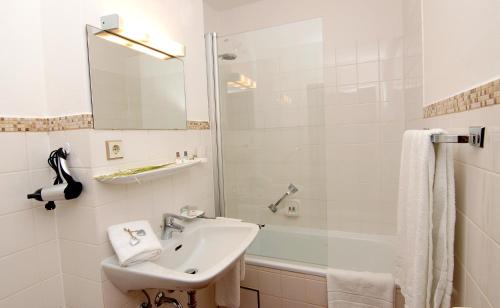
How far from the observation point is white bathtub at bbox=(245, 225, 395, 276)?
5.69ft

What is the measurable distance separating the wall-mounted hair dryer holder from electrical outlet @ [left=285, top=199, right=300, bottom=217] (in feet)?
5.20

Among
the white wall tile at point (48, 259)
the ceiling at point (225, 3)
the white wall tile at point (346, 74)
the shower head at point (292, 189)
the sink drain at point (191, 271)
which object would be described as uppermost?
the ceiling at point (225, 3)

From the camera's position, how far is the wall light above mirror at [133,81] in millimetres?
1181

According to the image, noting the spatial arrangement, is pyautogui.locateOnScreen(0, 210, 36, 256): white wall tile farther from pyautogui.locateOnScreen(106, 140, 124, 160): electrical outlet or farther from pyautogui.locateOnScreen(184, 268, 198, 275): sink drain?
pyautogui.locateOnScreen(184, 268, 198, 275): sink drain

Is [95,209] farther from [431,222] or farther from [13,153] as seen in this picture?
[431,222]

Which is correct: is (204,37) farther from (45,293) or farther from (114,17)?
(45,293)

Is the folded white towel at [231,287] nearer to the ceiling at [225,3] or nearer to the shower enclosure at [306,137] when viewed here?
the shower enclosure at [306,137]

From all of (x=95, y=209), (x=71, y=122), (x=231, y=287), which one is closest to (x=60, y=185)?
(x=95, y=209)

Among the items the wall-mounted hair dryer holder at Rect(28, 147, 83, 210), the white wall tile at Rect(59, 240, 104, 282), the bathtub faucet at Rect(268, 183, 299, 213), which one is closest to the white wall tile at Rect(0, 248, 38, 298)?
the white wall tile at Rect(59, 240, 104, 282)

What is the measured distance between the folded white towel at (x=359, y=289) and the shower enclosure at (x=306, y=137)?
0.46 m

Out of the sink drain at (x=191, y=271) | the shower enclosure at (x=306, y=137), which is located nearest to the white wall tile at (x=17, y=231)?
the sink drain at (x=191, y=271)

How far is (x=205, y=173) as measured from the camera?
75.1 inches

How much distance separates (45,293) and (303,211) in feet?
5.71

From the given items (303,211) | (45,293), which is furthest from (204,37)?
(45,293)
